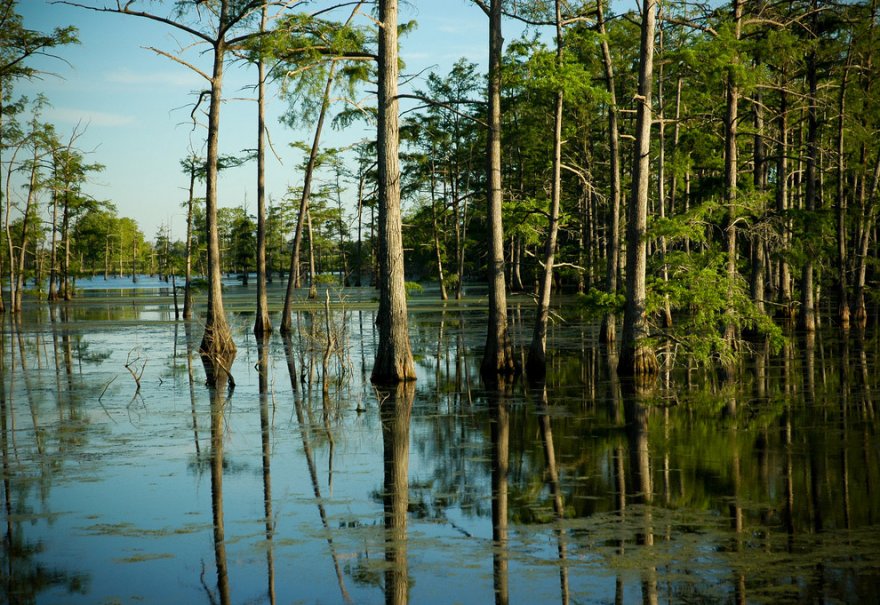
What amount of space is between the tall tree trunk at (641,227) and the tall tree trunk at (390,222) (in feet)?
14.7

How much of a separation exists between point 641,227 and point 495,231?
116 inches

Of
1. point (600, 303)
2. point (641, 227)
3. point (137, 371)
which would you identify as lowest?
point (137, 371)

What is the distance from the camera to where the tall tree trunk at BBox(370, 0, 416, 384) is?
1630cm

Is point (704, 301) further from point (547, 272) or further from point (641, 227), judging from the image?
point (547, 272)

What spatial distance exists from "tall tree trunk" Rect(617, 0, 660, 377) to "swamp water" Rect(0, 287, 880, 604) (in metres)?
1.02

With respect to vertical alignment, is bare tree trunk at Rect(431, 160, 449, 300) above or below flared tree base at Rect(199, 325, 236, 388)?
above

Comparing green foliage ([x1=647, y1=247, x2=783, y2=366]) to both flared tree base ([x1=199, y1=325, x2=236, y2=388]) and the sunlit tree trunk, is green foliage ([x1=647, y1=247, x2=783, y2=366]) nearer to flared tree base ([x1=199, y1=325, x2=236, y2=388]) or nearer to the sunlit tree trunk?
the sunlit tree trunk

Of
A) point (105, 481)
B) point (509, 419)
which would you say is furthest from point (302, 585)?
point (509, 419)

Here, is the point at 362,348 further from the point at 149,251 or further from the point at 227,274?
the point at 149,251

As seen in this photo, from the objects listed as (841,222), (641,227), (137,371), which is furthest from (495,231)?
(841,222)

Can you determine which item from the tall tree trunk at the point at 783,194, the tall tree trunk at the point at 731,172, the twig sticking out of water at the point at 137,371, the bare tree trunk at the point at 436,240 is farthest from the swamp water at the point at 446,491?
the bare tree trunk at the point at 436,240

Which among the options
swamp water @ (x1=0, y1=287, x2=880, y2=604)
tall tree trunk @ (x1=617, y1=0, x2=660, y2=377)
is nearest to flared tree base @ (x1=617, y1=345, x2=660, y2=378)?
tall tree trunk @ (x1=617, y1=0, x2=660, y2=377)

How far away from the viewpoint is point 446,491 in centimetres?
865

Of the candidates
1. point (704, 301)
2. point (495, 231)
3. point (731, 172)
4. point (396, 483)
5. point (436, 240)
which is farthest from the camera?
point (436, 240)
